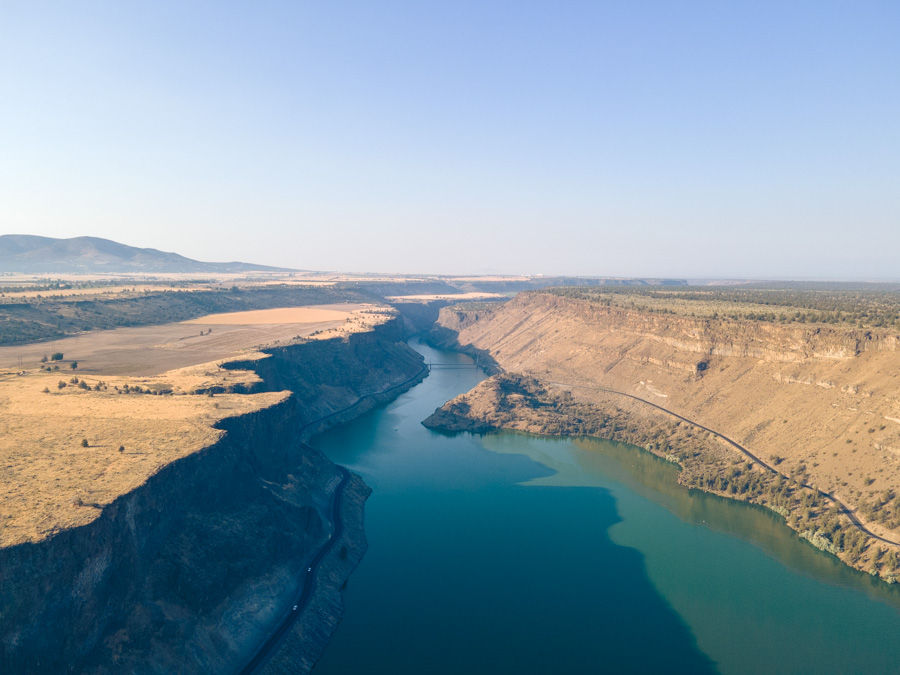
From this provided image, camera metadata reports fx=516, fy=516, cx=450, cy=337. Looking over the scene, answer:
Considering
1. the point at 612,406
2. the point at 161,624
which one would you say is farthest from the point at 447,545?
the point at 612,406

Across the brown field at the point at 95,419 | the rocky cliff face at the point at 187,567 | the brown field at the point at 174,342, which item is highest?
the brown field at the point at 95,419

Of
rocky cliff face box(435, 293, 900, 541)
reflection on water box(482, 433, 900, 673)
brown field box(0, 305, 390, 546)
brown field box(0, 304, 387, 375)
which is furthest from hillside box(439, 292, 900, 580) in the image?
brown field box(0, 305, 390, 546)

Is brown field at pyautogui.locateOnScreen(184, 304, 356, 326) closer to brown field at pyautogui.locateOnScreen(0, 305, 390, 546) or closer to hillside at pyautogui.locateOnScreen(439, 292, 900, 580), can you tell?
brown field at pyautogui.locateOnScreen(0, 305, 390, 546)

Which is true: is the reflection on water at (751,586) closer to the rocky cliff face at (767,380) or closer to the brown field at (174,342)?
the rocky cliff face at (767,380)

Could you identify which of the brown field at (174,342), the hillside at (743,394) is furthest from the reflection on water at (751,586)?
the brown field at (174,342)

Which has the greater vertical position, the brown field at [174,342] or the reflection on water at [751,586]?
the brown field at [174,342]

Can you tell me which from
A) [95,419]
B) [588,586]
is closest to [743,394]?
[588,586]
